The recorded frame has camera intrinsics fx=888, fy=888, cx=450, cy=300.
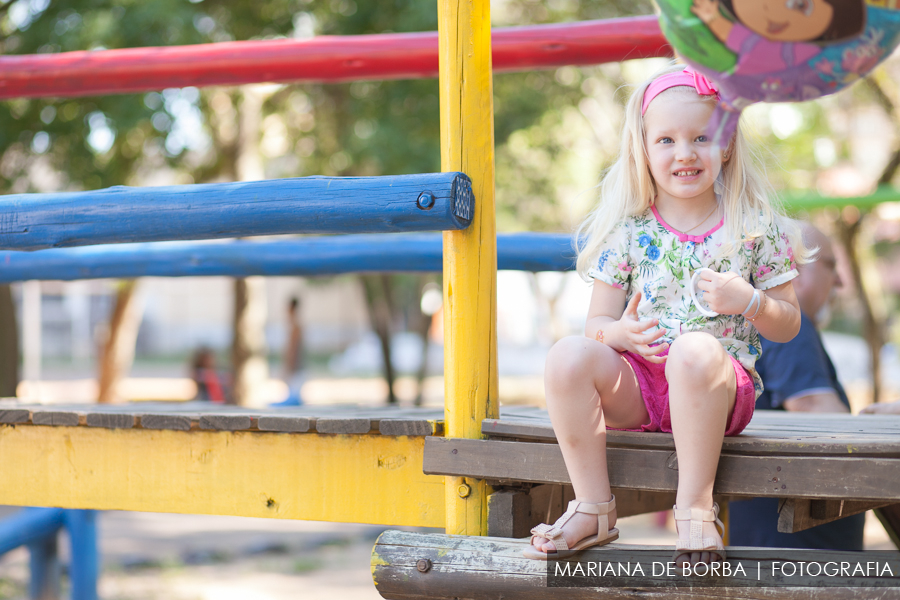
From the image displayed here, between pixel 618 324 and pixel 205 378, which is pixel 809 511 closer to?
pixel 618 324

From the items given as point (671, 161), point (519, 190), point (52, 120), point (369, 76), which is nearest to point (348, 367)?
point (519, 190)

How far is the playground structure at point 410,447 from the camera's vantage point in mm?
1724

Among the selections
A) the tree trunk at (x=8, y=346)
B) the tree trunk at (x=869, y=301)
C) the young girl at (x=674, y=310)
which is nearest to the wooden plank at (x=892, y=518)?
the young girl at (x=674, y=310)

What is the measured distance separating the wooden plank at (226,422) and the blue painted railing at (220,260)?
1265mm

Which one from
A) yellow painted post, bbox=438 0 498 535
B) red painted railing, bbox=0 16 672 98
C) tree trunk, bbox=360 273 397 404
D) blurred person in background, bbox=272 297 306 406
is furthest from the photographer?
tree trunk, bbox=360 273 397 404

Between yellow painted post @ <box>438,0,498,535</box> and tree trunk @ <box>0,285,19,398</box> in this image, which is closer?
yellow painted post @ <box>438,0,498,535</box>

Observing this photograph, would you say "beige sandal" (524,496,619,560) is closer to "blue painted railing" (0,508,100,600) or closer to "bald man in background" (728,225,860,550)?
"bald man in background" (728,225,860,550)

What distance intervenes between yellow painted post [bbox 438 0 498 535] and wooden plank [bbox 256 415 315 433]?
39 centimetres

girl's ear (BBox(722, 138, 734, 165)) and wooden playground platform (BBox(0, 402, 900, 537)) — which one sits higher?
girl's ear (BBox(722, 138, 734, 165))

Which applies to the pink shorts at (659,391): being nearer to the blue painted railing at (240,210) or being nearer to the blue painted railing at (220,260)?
the blue painted railing at (240,210)

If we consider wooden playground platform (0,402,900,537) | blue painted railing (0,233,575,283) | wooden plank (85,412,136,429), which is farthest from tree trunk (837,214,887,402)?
wooden plank (85,412,136,429)

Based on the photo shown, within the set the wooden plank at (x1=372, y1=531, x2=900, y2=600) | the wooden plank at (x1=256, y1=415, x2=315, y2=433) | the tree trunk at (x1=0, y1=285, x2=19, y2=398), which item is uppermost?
the tree trunk at (x1=0, y1=285, x2=19, y2=398)

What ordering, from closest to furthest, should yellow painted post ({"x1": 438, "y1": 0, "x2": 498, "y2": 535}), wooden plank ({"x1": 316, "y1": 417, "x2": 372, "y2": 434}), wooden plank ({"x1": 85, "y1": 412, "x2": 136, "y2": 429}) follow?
yellow painted post ({"x1": 438, "y1": 0, "x2": 498, "y2": 535})
wooden plank ({"x1": 316, "y1": 417, "x2": 372, "y2": 434})
wooden plank ({"x1": 85, "y1": 412, "x2": 136, "y2": 429})

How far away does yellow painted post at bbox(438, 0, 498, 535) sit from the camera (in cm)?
193
